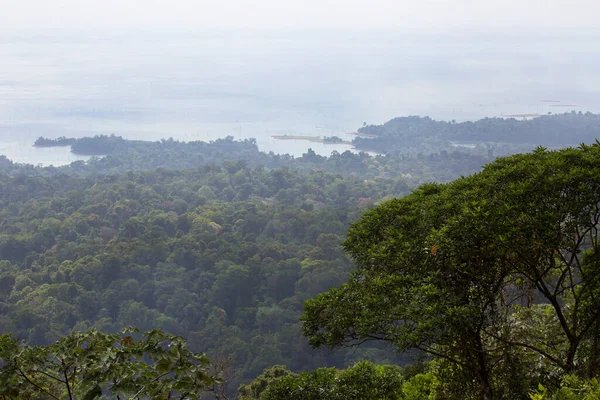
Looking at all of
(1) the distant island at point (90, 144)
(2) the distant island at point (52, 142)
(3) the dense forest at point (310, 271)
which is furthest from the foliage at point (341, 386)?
(2) the distant island at point (52, 142)

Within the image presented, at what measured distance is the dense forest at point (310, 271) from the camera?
3.83 m

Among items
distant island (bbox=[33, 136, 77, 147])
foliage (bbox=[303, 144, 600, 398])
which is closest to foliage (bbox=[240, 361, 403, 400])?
foliage (bbox=[303, 144, 600, 398])

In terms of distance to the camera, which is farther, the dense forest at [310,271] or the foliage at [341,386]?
the foliage at [341,386]

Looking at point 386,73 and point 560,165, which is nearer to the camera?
point 560,165

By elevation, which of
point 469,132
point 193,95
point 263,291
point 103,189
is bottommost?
point 263,291

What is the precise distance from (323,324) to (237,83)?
10042 centimetres

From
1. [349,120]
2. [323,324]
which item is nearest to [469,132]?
[349,120]

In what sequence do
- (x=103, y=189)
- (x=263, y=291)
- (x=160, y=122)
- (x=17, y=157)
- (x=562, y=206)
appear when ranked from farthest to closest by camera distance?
(x=160, y=122)
(x=17, y=157)
(x=103, y=189)
(x=263, y=291)
(x=562, y=206)

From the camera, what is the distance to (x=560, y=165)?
4.10 m

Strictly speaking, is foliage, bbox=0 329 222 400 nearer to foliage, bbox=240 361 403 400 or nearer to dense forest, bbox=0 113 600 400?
dense forest, bbox=0 113 600 400

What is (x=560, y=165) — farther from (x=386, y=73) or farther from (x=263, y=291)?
(x=386, y=73)

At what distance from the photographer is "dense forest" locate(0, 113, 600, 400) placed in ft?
12.6

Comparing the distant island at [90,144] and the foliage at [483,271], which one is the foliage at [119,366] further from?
the distant island at [90,144]

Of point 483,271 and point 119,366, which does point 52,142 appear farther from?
point 119,366
